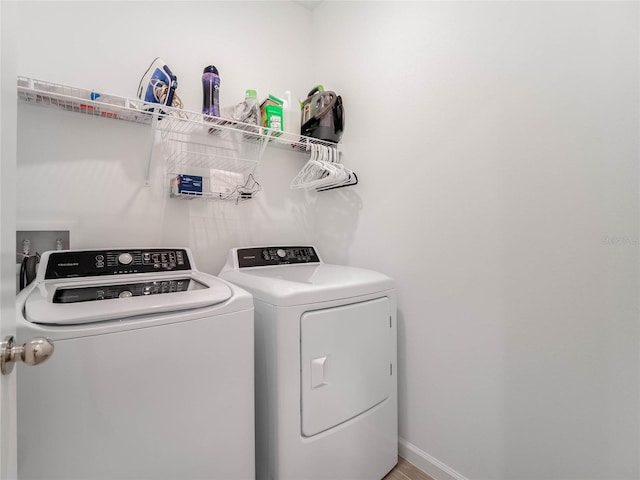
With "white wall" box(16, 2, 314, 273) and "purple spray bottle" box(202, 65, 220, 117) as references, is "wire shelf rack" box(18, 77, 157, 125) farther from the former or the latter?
"purple spray bottle" box(202, 65, 220, 117)

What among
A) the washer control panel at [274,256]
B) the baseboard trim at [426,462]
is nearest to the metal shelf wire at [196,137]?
the washer control panel at [274,256]

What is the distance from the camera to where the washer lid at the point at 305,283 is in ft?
3.97

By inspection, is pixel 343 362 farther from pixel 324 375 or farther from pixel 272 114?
pixel 272 114

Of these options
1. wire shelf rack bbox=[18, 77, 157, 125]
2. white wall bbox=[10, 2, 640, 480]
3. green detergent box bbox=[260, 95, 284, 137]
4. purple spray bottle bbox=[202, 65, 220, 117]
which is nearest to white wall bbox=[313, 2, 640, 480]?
white wall bbox=[10, 2, 640, 480]

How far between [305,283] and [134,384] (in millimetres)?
704

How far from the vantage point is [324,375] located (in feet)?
4.13

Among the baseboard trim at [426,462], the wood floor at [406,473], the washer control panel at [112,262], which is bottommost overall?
the wood floor at [406,473]

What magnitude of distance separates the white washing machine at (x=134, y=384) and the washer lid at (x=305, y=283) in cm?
14

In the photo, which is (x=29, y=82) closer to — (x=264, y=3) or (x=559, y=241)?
(x=264, y=3)

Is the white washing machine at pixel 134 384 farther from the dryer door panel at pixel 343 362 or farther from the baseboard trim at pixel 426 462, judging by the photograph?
the baseboard trim at pixel 426 462

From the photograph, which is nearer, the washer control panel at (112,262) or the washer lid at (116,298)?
the washer lid at (116,298)

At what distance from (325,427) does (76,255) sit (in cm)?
129

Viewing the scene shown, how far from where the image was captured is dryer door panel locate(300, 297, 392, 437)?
1227mm

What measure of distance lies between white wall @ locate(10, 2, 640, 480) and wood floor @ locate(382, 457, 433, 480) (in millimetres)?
90
